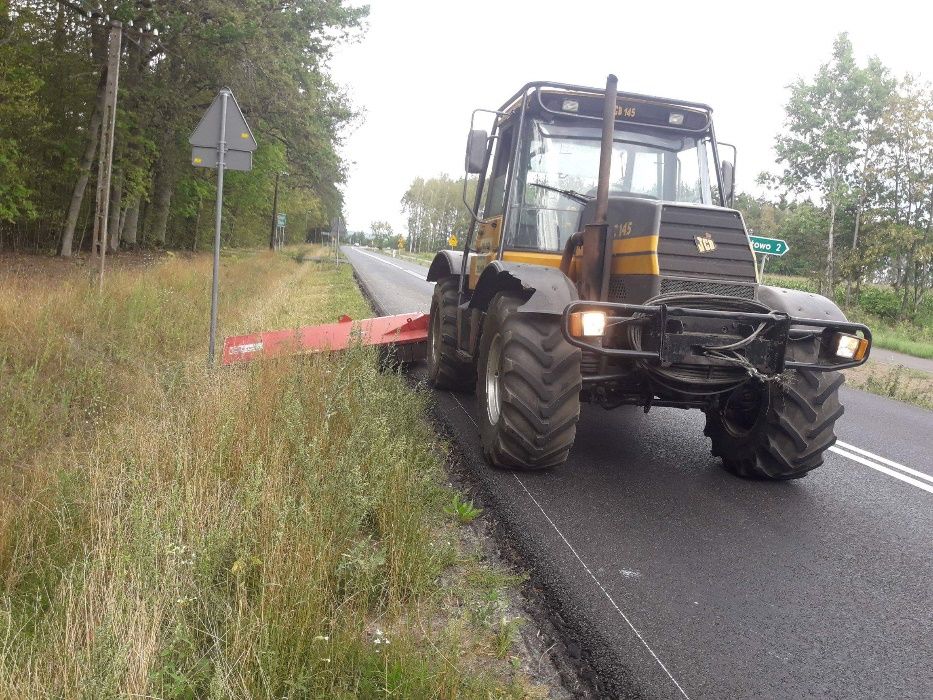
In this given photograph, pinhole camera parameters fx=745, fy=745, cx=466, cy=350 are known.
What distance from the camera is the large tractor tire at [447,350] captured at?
7.31m

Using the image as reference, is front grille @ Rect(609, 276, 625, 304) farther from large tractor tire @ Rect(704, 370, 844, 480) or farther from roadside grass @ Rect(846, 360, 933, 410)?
roadside grass @ Rect(846, 360, 933, 410)

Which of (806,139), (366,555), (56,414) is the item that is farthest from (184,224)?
(366,555)

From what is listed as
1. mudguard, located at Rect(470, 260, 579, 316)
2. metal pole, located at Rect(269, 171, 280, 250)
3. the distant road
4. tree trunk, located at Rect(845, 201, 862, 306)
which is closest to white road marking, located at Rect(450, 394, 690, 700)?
mudguard, located at Rect(470, 260, 579, 316)

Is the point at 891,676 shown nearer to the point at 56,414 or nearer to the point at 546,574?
the point at 546,574

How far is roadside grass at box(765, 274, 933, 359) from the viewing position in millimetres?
18922

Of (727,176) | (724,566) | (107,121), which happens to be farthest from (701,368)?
(107,121)

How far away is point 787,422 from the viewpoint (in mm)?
4852

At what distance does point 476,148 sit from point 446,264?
2.45 metres

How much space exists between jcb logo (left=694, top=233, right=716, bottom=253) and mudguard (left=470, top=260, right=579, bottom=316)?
824 mm

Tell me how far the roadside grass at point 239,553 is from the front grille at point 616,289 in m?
1.64

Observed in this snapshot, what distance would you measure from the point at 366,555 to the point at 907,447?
5.73 metres

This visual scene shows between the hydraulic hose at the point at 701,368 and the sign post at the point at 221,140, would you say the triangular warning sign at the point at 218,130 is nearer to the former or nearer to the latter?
the sign post at the point at 221,140

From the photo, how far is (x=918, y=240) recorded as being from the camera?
26844mm

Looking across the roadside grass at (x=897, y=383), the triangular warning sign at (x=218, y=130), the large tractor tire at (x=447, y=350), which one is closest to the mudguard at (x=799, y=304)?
the large tractor tire at (x=447, y=350)
